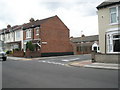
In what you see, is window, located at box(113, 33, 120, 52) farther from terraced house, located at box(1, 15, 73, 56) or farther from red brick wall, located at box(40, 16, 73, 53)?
red brick wall, located at box(40, 16, 73, 53)

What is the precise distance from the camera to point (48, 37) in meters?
37.2

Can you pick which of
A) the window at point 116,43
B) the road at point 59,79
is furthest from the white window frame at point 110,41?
the road at point 59,79

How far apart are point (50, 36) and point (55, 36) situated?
4.65 ft

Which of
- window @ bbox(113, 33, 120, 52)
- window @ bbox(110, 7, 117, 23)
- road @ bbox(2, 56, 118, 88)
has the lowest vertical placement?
road @ bbox(2, 56, 118, 88)

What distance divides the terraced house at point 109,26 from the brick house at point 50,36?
16.2 metres

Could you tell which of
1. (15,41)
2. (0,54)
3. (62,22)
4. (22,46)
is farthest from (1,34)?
(0,54)

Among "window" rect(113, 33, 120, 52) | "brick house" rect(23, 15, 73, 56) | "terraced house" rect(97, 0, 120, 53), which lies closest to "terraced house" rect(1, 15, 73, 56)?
"brick house" rect(23, 15, 73, 56)

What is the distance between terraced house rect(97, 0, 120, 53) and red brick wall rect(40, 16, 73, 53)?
54.8 ft

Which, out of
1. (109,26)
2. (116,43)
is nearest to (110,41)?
(116,43)

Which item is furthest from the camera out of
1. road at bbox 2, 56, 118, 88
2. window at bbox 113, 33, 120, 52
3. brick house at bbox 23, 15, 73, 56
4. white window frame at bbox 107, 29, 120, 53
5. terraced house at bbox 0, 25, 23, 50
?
terraced house at bbox 0, 25, 23, 50

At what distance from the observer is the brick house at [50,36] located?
118ft

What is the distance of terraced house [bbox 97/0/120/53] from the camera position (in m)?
19.8

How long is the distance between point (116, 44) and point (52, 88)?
14245mm

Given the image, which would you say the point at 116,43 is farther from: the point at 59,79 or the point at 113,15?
the point at 59,79
